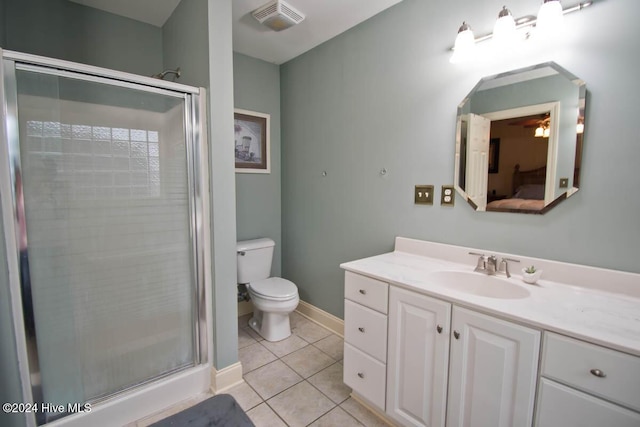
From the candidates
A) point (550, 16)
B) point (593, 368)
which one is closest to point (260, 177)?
point (550, 16)

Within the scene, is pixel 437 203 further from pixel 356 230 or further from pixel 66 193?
pixel 66 193

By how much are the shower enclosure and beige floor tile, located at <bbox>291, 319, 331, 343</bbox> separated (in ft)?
2.88

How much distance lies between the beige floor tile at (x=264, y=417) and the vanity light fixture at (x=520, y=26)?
2.19 metres

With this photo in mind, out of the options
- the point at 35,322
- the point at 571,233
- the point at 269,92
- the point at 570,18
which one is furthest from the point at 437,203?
the point at 35,322

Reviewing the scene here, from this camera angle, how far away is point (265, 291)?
225cm

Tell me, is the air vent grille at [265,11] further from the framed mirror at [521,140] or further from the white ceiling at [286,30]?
the framed mirror at [521,140]

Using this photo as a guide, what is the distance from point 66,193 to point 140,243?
0.41 m

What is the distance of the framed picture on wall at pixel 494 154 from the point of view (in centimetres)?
150

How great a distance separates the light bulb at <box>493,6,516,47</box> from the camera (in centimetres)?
130

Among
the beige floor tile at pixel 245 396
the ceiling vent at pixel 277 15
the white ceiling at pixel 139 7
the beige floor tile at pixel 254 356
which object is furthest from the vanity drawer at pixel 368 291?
the white ceiling at pixel 139 7

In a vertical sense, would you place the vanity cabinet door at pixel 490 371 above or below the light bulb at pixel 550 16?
below

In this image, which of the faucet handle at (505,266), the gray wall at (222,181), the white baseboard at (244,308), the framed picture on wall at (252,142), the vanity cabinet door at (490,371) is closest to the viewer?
the vanity cabinet door at (490,371)

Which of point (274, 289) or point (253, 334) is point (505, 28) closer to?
point (274, 289)

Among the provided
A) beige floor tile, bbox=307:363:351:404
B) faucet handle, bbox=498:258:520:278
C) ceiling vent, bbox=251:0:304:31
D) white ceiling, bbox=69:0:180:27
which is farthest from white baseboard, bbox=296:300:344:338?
white ceiling, bbox=69:0:180:27
